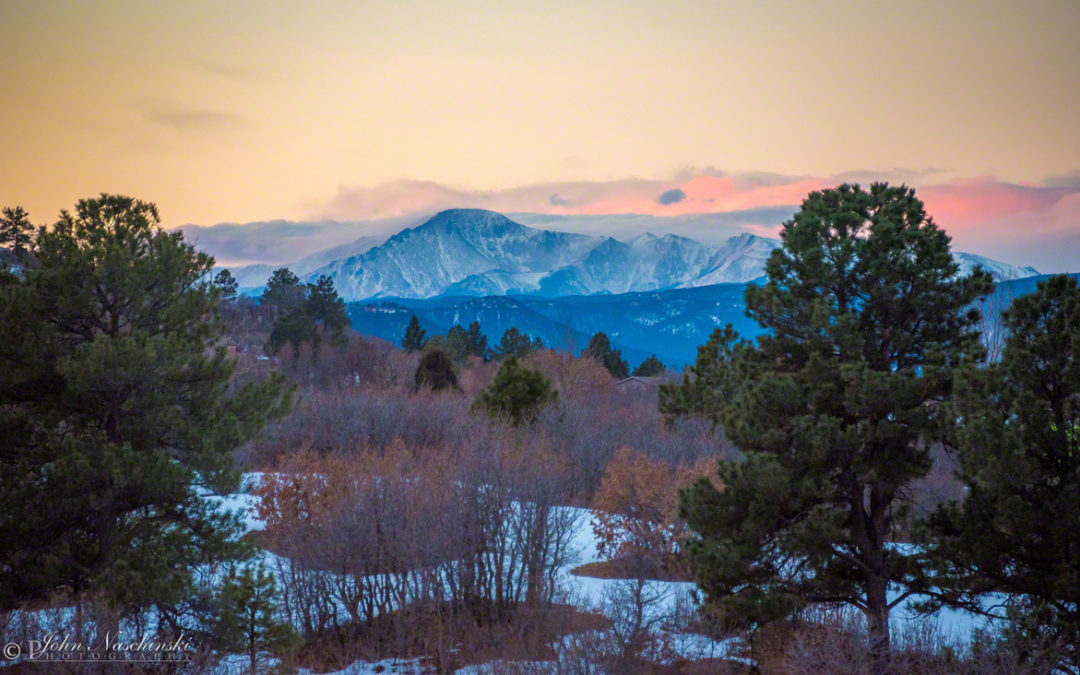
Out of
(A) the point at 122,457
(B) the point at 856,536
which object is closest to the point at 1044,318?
(B) the point at 856,536

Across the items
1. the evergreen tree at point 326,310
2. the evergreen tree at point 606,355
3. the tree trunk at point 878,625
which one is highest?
the evergreen tree at point 326,310

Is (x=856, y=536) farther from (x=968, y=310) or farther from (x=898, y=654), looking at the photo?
(x=968, y=310)

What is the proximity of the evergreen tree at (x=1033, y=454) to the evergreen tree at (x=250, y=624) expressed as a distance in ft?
38.7

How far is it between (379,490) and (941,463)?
26.6 m

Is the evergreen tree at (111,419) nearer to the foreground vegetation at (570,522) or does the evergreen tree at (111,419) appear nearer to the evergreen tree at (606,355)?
the foreground vegetation at (570,522)

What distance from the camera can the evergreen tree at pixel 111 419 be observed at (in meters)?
14.7

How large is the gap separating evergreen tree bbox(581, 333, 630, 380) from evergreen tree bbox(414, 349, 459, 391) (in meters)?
17.7

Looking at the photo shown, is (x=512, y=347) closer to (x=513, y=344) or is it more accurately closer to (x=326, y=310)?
(x=513, y=344)

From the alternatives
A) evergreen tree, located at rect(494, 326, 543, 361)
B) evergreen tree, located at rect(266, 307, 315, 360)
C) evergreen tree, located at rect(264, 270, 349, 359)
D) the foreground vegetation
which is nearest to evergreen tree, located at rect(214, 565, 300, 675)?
the foreground vegetation

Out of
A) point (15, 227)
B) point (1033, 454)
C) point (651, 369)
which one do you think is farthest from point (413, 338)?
point (1033, 454)

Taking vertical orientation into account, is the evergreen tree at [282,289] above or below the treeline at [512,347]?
above

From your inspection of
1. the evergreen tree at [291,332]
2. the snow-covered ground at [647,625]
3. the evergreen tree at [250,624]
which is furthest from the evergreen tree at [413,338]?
the evergreen tree at [250,624]

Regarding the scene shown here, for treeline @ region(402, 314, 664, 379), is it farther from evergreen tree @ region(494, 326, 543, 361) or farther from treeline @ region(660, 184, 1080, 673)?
treeline @ region(660, 184, 1080, 673)

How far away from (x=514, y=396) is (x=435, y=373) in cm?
1228
